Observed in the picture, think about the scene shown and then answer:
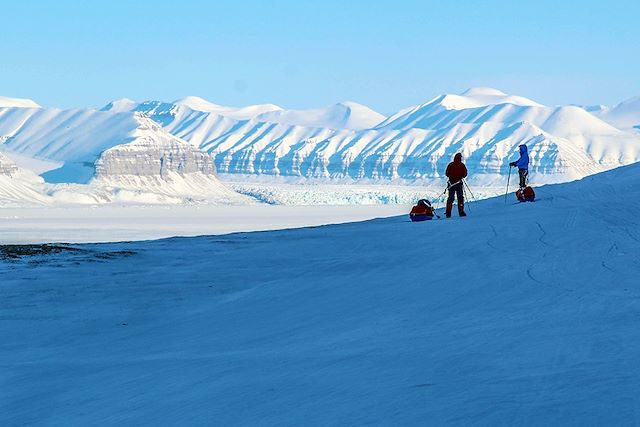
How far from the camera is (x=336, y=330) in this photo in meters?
9.69

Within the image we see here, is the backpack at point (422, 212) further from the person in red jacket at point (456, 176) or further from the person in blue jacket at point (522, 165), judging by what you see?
the person in blue jacket at point (522, 165)

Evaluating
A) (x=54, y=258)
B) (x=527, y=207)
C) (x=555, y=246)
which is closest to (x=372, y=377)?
(x=555, y=246)

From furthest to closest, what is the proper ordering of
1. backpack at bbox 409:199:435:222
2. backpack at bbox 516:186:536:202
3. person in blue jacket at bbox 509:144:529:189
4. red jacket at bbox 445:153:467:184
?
backpack at bbox 516:186:536:202, person in blue jacket at bbox 509:144:529:189, backpack at bbox 409:199:435:222, red jacket at bbox 445:153:467:184

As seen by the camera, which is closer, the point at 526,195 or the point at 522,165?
the point at 522,165

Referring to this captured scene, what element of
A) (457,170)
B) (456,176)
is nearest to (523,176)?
(456,176)

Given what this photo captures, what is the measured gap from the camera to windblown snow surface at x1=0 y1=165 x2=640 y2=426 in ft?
20.5

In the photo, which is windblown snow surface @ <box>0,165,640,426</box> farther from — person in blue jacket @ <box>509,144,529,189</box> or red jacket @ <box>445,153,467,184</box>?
person in blue jacket @ <box>509,144,529,189</box>

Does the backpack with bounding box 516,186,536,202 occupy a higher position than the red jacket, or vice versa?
the red jacket

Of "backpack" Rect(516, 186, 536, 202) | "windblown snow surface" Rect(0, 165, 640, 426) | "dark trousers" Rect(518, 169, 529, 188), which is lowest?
"windblown snow surface" Rect(0, 165, 640, 426)

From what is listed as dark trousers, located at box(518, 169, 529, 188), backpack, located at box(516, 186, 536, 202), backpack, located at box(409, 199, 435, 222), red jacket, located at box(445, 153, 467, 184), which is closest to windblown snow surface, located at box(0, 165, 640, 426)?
red jacket, located at box(445, 153, 467, 184)

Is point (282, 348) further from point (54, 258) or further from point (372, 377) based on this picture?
point (54, 258)

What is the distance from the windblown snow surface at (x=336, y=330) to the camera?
6258 mm

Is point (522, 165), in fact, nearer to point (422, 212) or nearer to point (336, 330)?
point (422, 212)

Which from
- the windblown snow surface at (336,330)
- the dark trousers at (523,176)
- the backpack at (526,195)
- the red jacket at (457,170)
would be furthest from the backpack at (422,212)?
the windblown snow surface at (336,330)
